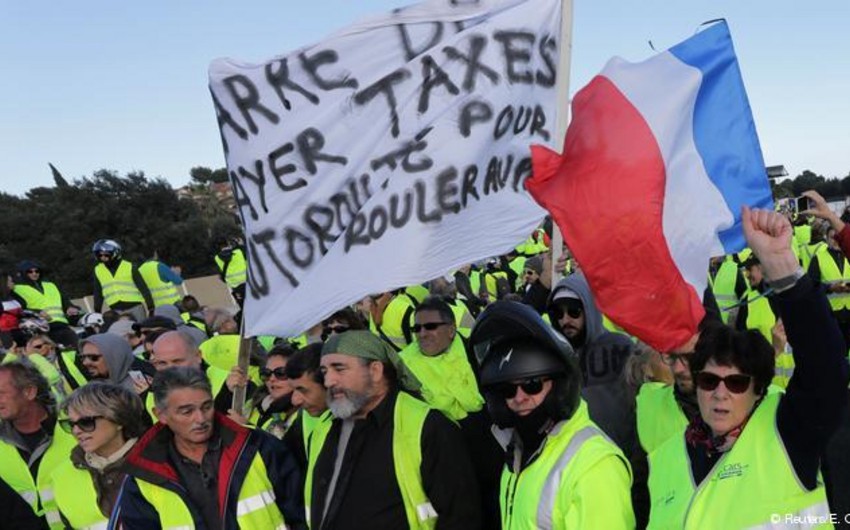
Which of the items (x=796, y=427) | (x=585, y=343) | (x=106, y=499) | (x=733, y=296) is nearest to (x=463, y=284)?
(x=733, y=296)

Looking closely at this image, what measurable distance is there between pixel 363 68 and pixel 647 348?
6.46ft

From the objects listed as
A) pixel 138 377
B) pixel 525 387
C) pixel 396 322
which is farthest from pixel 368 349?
pixel 396 322

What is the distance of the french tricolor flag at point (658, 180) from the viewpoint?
3.19 metres

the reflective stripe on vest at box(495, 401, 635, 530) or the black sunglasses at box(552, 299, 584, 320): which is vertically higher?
the black sunglasses at box(552, 299, 584, 320)

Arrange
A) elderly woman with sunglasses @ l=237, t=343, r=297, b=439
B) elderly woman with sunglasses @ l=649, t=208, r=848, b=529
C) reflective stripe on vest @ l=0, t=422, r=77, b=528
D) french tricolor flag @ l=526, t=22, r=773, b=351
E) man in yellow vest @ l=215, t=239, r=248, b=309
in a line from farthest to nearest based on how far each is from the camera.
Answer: man in yellow vest @ l=215, t=239, r=248, b=309 → elderly woman with sunglasses @ l=237, t=343, r=297, b=439 → reflective stripe on vest @ l=0, t=422, r=77, b=528 → french tricolor flag @ l=526, t=22, r=773, b=351 → elderly woman with sunglasses @ l=649, t=208, r=848, b=529

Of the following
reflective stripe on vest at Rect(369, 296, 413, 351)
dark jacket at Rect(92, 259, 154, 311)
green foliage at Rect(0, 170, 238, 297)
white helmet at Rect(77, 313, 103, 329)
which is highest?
green foliage at Rect(0, 170, 238, 297)

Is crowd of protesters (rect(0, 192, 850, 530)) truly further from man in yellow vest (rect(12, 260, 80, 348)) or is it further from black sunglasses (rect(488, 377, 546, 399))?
man in yellow vest (rect(12, 260, 80, 348))

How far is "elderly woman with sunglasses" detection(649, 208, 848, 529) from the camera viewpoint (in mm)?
2451

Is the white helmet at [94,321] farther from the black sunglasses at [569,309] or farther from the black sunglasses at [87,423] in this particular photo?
the black sunglasses at [569,309]

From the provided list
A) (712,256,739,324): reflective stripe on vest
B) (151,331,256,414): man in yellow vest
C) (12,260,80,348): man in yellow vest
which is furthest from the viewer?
(12,260,80,348): man in yellow vest

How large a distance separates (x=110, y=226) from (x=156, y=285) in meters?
33.6

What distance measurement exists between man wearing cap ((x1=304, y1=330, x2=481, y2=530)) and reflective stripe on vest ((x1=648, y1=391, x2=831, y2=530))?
97 cm

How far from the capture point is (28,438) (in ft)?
15.3

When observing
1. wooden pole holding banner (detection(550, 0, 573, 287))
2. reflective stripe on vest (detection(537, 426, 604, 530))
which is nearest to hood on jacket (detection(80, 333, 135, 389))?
wooden pole holding banner (detection(550, 0, 573, 287))
